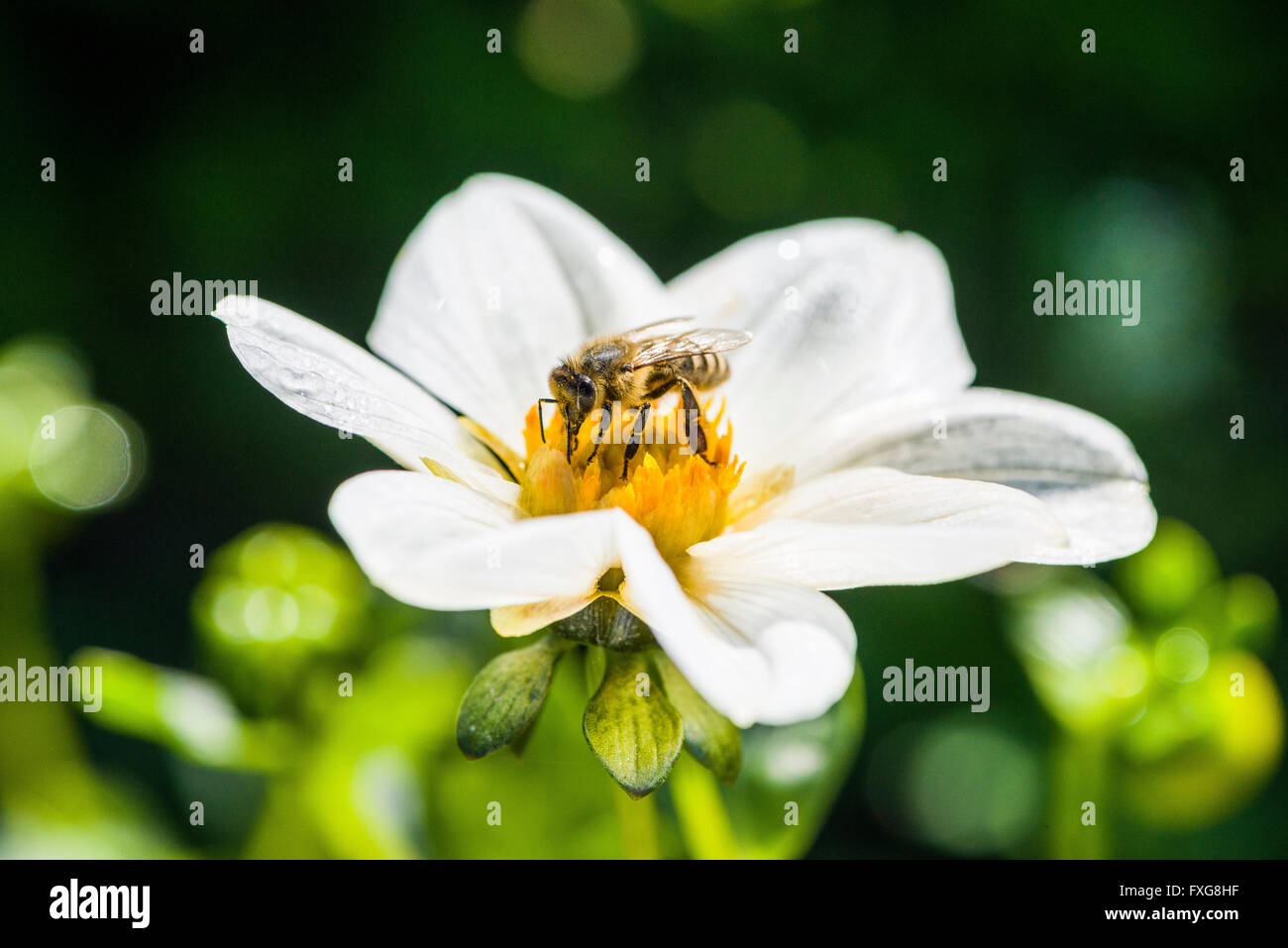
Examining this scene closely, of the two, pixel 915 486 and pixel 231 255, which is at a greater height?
pixel 231 255

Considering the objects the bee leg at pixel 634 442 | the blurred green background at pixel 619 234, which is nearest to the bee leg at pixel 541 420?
the bee leg at pixel 634 442

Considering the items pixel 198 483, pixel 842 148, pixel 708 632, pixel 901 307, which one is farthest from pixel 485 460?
pixel 842 148

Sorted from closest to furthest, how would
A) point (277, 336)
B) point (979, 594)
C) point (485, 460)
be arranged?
1. point (277, 336)
2. point (485, 460)
3. point (979, 594)

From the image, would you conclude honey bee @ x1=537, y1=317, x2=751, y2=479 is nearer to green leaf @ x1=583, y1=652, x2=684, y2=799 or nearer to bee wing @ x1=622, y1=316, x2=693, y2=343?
bee wing @ x1=622, y1=316, x2=693, y2=343

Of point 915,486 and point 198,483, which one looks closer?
point 915,486

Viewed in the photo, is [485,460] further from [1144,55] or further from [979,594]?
[1144,55]

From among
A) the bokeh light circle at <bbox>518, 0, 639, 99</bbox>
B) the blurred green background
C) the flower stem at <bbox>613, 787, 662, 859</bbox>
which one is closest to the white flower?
the flower stem at <bbox>613, 787, 662, 859</bbox>
